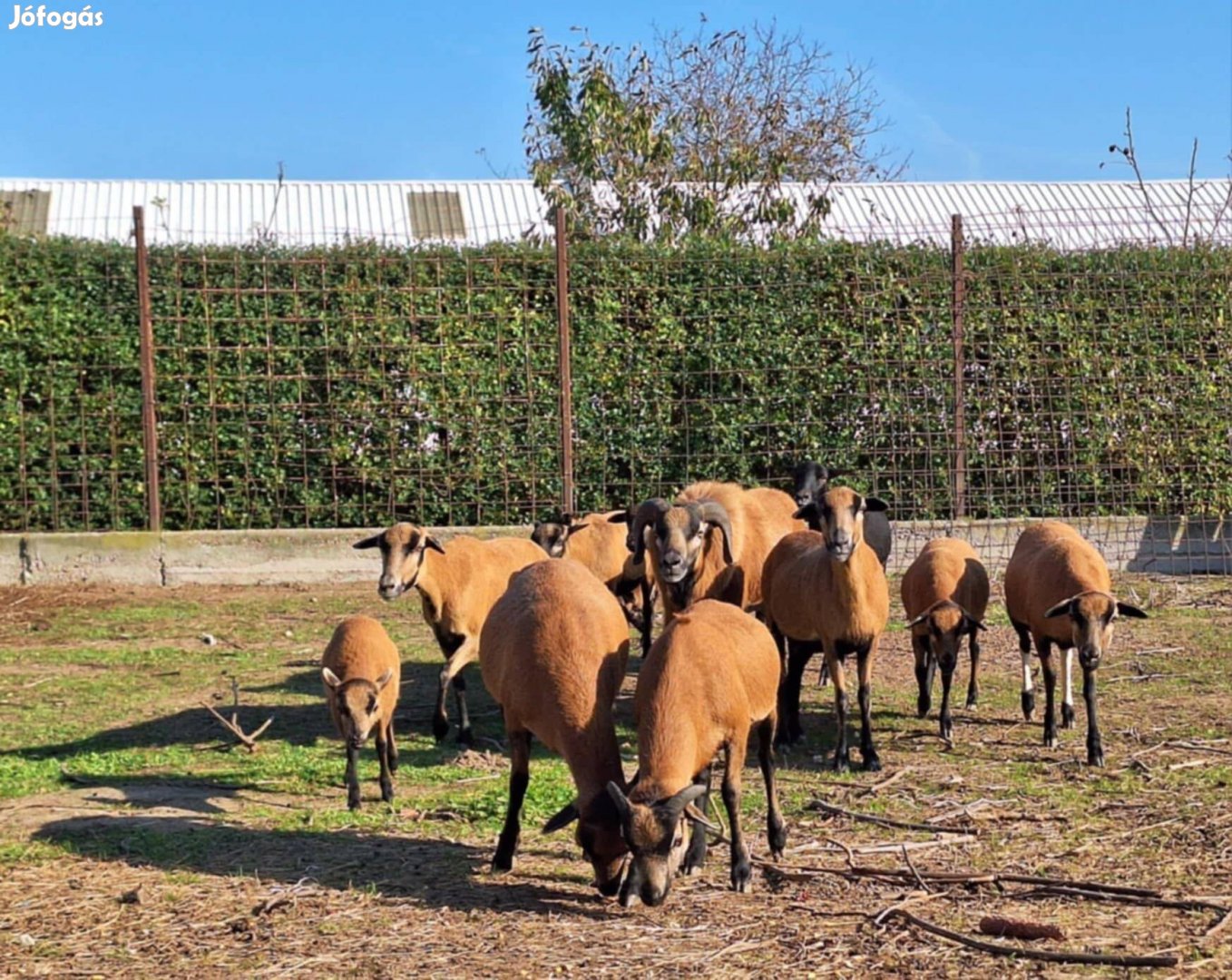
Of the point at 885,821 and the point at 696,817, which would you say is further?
the point at 885,821

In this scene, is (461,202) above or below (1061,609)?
above

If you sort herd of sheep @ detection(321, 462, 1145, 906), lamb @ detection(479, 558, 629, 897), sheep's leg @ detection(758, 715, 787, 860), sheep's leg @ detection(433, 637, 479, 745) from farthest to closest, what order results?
sheep's leg @ detection(433, 637, 479, 745)
sheep's leg @ detection(758, 715, 787, 860)
herd of sheep @ detection(321, 462, 1145, 906)
lamb @ detection(479, 558, 629, 897)

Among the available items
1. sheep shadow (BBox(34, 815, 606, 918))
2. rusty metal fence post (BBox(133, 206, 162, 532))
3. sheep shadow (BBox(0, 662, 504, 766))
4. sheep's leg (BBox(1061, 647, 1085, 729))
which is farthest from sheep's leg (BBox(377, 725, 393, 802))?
rusty metal fence post (BBox(133, 206, 162, 532))

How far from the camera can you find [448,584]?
10102 millimetres

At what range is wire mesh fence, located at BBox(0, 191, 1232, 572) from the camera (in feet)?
53.0

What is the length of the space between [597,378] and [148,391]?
477 centimetres

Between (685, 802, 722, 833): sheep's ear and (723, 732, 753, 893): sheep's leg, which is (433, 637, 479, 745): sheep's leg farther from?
(685, 802, 722, 833): sheep's ear

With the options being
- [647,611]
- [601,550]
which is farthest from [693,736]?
[601,550]

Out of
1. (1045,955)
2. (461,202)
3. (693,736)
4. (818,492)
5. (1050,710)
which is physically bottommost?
(1045,955)

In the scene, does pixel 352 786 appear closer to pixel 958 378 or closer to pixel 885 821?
pixel 885 821

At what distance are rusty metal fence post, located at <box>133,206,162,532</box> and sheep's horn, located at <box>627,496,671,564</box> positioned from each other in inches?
305

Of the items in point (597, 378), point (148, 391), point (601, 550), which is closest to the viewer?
point (601, 550)

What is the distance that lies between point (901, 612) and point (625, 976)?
9.03 meters

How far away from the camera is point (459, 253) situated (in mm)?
16828
